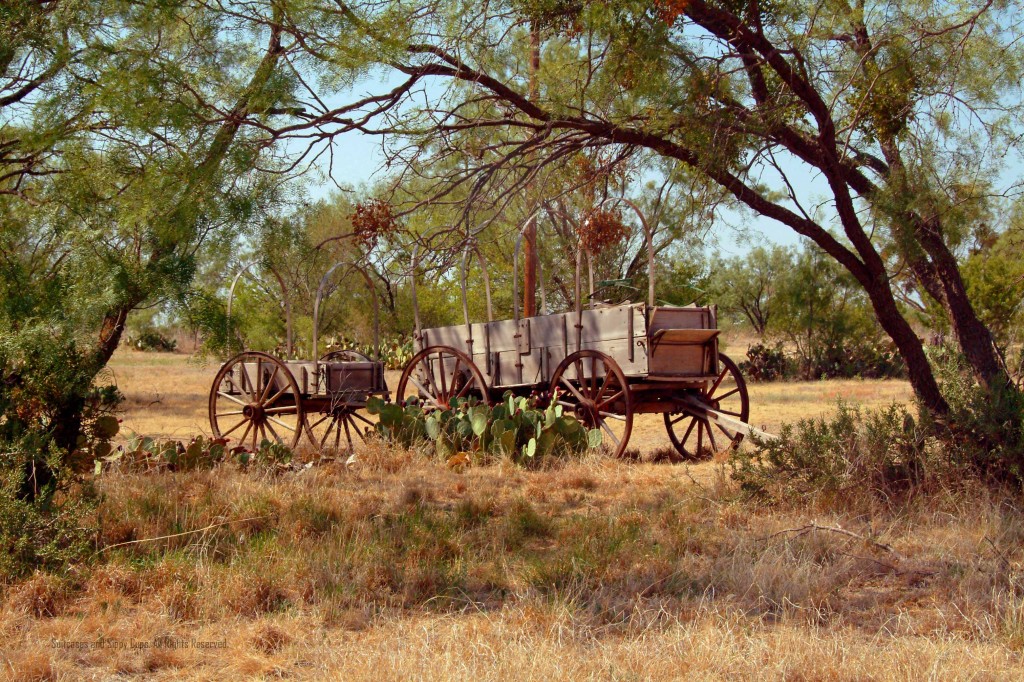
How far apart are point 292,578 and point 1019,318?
5763 mm

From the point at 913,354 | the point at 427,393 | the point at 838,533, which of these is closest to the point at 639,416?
the point at 427,393

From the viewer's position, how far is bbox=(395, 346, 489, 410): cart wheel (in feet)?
31.9

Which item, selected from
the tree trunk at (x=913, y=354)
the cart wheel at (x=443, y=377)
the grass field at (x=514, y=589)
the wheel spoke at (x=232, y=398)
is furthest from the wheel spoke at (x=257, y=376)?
the tree trunk at (x=913, y=354)

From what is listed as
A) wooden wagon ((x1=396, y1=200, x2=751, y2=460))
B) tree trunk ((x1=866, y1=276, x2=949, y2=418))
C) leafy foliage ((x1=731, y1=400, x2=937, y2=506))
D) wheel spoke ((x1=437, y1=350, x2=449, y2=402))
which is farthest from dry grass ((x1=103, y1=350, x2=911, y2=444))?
leafy foliage ((x1=731, y1=400, x2=937, y2=506))

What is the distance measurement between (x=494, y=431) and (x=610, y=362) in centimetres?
113

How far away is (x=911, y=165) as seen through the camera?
6090mm

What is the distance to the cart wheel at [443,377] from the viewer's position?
31.9 feet

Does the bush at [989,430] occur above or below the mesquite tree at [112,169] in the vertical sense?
below

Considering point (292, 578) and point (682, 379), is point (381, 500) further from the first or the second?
point (682, 379)

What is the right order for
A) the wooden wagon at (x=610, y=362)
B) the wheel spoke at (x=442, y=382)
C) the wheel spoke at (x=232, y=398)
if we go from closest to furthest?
1. the wooden wagon at (x=610, y=362)
2. the wheel spoke at (x=232, y=398)
3. the wheel spoke at (x=442, y=382)

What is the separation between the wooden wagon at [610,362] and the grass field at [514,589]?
189cm

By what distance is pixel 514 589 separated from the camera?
441cm

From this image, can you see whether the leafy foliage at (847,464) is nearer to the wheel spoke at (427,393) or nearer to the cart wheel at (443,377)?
the cart wheel at (443,377)

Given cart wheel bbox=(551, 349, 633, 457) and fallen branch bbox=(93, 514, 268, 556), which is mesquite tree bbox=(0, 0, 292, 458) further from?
cart wheel bbox=(551, 349, 633, 457)
